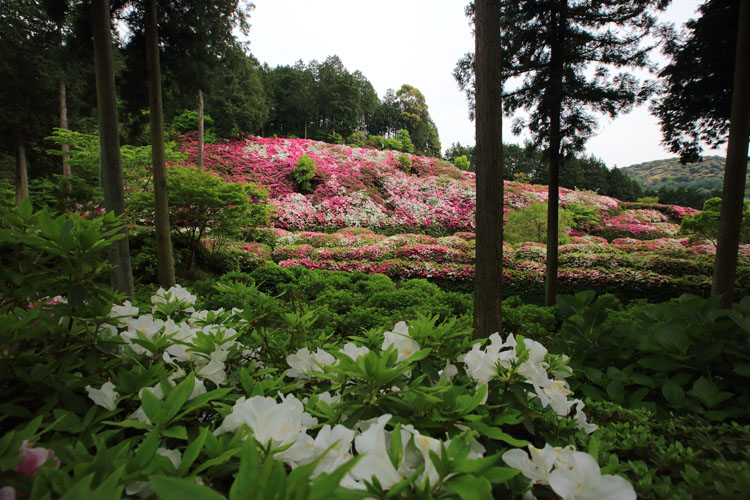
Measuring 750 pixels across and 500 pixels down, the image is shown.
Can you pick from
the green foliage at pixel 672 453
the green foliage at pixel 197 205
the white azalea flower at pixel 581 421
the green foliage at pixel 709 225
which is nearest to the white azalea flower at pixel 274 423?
the green foliage at pixel 672 453

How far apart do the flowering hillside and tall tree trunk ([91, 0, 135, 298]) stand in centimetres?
1164

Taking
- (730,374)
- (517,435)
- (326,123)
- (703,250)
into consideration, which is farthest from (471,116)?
(326,123)

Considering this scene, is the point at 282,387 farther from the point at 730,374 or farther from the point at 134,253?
the point at 134,253

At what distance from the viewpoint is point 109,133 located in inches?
151

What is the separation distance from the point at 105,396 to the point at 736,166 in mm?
5343

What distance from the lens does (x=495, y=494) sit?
59cm

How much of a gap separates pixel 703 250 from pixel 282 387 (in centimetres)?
1339

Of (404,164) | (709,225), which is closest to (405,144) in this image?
(404,164)

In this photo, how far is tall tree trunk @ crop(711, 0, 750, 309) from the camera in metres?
3.40

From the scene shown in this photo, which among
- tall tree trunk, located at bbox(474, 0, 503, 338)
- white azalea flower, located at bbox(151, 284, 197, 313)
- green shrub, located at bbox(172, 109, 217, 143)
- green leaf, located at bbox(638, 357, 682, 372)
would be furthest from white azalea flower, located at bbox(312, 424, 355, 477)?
green shrub, located at bbox(172, 109, 217, 143)

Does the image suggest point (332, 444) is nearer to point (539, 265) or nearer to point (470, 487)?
point (470, 487)

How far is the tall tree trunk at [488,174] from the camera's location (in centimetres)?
266

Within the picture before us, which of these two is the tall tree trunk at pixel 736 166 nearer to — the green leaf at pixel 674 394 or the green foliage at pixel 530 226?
the green leaf at pixel 674 394

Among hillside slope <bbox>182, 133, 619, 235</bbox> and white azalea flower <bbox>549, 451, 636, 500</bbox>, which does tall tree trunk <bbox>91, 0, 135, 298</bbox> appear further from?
hillside slope <bbox>182, 133, 619, 235</bbox>
